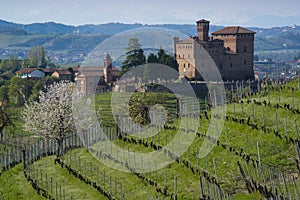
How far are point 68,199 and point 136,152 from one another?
5463 millimetres

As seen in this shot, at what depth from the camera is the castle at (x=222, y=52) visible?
10250cm

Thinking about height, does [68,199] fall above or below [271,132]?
below

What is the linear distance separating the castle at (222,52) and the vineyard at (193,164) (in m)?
66.9

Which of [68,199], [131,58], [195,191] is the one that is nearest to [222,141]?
[195,191]

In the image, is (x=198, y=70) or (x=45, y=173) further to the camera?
(x=198, y=70)

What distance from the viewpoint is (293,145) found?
80.7ft

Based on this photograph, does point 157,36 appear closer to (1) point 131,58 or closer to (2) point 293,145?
(1) point 131,58

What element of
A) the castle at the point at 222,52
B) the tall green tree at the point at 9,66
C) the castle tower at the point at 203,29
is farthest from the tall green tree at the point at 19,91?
the tall green tree at the point at 9,66

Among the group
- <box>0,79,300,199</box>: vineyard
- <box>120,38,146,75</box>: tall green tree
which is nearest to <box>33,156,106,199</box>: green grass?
<box>0,79,300,199</box>: vineyard

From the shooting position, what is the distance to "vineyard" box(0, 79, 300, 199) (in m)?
22.7

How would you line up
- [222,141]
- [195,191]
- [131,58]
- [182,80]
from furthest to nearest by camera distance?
[131,58] → [182,80] → [222,141] → [195,191]

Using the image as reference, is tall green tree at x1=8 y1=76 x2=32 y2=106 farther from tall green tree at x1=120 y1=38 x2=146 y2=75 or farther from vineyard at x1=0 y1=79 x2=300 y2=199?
vineyard at x1=0 y1=79 x2=300 y2=199

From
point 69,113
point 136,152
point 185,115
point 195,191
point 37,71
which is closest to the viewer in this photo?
point 195,191

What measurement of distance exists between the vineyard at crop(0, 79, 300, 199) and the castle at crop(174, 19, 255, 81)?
6692 centimetres
